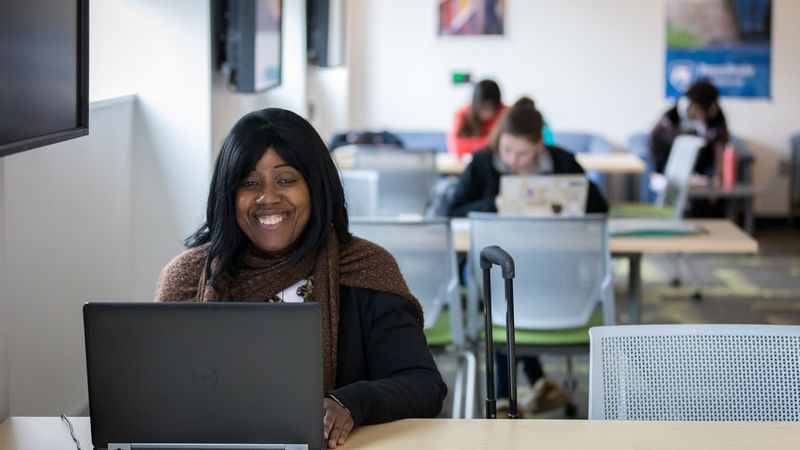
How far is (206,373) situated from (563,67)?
812cm

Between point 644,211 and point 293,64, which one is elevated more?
point 293,64

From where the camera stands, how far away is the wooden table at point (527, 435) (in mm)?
1953

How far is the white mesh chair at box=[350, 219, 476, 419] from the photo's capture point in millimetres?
3902

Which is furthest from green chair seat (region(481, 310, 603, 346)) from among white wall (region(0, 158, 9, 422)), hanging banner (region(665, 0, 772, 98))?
hanging banner (region(665, 0, 772, 98))

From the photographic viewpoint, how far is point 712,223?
4.86 meters

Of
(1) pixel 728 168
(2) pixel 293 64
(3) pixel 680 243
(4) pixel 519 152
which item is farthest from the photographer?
(1) pixel 728 168

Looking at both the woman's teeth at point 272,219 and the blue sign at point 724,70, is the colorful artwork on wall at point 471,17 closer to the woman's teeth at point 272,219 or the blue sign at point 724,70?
the blue sign at point 724,70

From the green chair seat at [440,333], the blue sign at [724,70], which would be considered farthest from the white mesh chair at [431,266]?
the blue sign at [724,70]

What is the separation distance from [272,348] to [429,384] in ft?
1.80

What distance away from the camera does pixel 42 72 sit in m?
2.24

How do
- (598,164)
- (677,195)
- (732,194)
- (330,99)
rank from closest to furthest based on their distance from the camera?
(677,195)
(598,164)
(732,194)
(330,99)

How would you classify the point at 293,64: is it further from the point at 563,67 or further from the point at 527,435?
the point at 527,435

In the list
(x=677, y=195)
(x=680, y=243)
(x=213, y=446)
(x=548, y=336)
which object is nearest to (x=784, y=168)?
(x=677, y=195)

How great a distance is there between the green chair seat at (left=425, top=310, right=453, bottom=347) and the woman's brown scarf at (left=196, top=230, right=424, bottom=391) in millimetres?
1702
